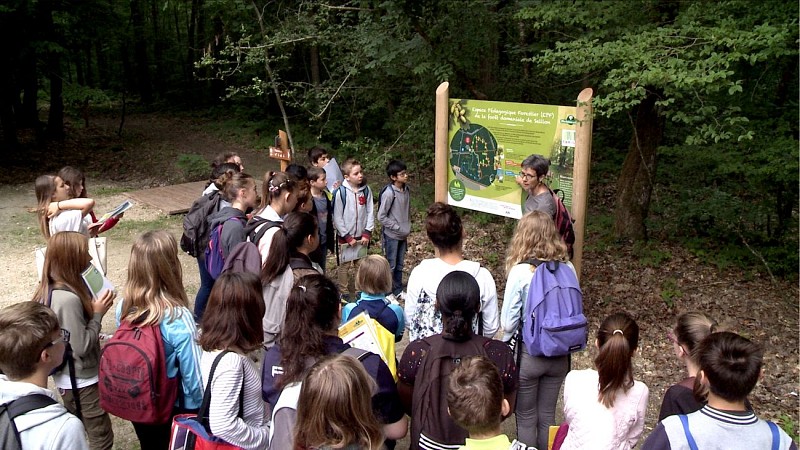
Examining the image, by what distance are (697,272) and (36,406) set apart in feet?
27.0

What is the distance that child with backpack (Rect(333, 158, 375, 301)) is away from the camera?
6.69m

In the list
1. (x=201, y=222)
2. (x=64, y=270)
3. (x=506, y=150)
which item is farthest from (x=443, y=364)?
(x=506, y=150)

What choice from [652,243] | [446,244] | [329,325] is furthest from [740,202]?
[329,325]

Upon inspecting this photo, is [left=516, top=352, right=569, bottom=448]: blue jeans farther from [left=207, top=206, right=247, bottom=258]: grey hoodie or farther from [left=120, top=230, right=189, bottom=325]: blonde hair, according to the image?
[left=207, top=206, right=247, bottom=258]: grey hoodie

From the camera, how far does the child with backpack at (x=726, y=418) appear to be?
2.26m

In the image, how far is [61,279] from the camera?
3357 millimetres

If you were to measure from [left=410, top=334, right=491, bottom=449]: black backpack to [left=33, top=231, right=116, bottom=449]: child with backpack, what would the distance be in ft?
6.14

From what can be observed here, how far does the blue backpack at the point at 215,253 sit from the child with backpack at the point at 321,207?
1.41 metres

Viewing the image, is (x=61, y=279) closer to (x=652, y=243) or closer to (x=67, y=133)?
(x=652, y=243)

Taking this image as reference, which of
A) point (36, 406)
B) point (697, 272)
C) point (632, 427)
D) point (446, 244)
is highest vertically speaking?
point (446, 244)

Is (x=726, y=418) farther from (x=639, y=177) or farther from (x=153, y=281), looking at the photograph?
(x=639, y=177)

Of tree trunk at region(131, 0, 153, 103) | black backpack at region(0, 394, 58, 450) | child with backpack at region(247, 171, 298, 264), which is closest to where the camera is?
black backpack at region(0, 394, 58, 450)

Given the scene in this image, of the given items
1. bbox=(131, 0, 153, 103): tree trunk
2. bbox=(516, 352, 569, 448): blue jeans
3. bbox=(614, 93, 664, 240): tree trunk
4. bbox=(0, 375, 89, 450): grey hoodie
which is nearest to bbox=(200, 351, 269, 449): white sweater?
bbox=(0, 375, 89, 450): grey hoodie

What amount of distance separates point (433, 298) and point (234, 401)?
1335 mm
